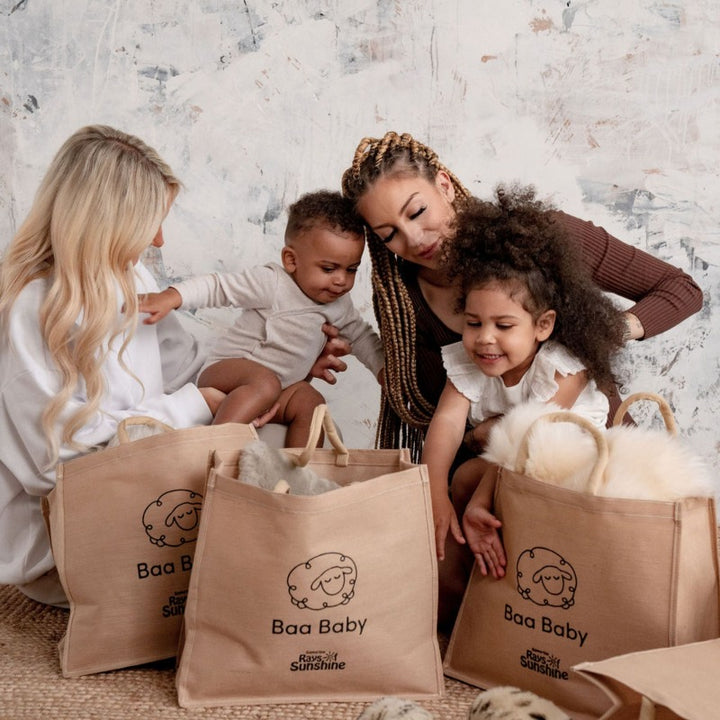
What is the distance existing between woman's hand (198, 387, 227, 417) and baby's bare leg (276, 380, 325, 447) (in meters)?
0.15

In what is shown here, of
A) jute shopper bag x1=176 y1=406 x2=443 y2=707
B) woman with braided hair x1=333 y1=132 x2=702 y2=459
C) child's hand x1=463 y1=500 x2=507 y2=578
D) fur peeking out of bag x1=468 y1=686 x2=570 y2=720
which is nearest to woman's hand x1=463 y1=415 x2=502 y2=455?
woman with braided hair x1=333 y1=132 x2=702 y2=459

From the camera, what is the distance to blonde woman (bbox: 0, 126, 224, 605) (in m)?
1.85

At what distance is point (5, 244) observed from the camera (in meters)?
2.95

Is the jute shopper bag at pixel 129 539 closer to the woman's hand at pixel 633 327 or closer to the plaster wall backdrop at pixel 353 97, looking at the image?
the woman's hand at pixel 633 327

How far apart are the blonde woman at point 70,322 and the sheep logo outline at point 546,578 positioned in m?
0.85

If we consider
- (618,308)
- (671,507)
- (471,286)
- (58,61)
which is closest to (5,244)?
(58,61)

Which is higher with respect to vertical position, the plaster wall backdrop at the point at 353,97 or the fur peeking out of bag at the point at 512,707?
the plaster wall backdrop at the point at 353,97

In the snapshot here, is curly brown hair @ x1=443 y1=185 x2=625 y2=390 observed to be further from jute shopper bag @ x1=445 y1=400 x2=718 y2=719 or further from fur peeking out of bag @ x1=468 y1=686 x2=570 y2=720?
fur peeking out of bag @ x1=468 y1=686 x2=570 y2=720

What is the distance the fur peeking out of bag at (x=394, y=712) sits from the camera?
1.28 metres

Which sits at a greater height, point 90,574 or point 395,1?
point 395,1

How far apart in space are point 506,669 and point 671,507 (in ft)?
1.41

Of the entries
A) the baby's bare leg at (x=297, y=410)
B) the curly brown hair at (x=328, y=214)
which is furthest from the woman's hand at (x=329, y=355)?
the curly brown hair at (x=328, y=214)

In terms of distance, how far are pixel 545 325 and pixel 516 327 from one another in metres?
0.08

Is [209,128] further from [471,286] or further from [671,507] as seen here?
[671,507]
